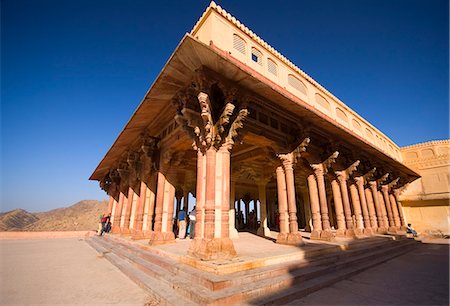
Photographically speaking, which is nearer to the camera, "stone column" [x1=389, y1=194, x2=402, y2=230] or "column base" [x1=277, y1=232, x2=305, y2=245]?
"column base" [x1=277, y1=232, x2=305, y2=245]

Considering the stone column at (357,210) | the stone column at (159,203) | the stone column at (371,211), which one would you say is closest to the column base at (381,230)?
the stone column at (371,211)

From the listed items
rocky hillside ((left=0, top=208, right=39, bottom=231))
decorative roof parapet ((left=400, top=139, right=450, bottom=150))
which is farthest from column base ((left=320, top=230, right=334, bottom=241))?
rocky hillside ((left=0, top=208, right=39, bottom=231))

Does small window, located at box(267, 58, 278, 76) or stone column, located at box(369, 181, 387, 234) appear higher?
small window, located at box(267, 58, 278, 76)

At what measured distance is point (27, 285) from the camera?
4.49m

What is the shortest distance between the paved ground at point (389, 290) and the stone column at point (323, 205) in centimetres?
213

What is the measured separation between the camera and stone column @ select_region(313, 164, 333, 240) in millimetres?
7930

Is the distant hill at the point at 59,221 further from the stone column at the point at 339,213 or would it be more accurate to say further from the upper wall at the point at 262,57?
the upper wall at the point at 262,57

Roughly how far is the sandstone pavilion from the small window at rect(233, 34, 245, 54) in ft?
0.16

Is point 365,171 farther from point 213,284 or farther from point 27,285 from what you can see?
point 27,285

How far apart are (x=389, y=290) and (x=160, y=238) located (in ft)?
20.4

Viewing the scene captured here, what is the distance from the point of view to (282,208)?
7383mm

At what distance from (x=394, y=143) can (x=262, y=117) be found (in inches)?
784

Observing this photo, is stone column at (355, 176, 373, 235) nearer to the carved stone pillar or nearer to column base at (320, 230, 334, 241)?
column base at (320, 230, 334, 241)

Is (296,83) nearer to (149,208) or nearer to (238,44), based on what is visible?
(238,44)
